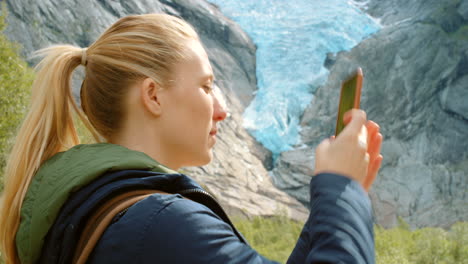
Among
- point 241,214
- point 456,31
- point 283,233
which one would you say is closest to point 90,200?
point 283,233

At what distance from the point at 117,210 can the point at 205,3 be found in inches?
1092

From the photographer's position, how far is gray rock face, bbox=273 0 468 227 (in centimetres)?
2061

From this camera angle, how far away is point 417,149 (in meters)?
22.3

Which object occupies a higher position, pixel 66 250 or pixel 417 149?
pixel 66 250

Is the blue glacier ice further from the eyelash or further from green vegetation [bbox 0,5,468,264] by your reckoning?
the eyelash

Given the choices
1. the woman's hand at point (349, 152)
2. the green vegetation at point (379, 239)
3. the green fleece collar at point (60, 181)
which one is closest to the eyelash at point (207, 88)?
the green fleece collar at point (60, 181)

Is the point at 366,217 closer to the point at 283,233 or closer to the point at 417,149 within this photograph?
the point at 283,233

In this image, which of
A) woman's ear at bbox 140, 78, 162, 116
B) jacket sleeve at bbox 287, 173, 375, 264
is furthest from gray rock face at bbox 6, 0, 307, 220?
jacket sleeve at bbox 287, 173, 375, 264

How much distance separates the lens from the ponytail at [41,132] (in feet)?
3.88

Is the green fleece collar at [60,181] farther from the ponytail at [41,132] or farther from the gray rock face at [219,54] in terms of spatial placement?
the gray rock face at [219,54]

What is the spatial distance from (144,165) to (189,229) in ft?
0.66

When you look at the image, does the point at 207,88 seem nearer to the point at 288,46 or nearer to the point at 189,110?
the point at 189,110

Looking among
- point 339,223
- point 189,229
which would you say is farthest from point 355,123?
point 189,229

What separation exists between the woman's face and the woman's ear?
16mm
